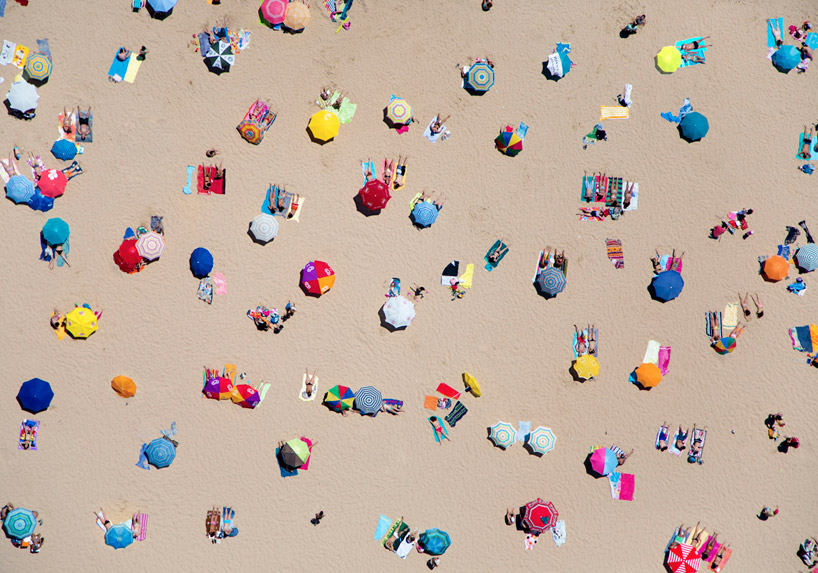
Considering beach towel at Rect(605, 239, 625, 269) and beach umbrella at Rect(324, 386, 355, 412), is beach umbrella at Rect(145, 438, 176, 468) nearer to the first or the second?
beach umbrella at Rect(324, 386, 355, 412)

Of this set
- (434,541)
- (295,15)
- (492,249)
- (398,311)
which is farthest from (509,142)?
(434,541)

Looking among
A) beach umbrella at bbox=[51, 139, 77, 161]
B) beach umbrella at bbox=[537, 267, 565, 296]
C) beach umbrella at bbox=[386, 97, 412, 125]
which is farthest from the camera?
beach umbrella at bbox=[537, 267, 565, 296]

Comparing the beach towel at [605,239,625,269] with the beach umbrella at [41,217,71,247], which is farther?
the beach towel at [605,239,625,269]

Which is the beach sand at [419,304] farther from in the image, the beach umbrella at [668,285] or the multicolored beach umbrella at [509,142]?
the beach umbrella at [668,285]

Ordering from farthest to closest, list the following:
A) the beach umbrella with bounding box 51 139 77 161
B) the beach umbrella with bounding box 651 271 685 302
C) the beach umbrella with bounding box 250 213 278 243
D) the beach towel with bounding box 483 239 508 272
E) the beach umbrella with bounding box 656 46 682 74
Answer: the beach towel with bounding box 483 239 508 272
the beach umbrella with bounding box 656 46 682 74
the beach umbrella with bounding box 651 271 685 302
the beach umbrella with bounding box 250 213 278 243
the beach umbrella with bounding box 51 139 77 161

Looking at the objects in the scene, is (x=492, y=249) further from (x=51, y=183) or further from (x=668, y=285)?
(x=51, y=183)

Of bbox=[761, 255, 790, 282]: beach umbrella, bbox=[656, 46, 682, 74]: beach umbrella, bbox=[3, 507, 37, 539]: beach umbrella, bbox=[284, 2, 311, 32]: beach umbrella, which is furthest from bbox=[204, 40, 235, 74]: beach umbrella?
bbox=[761, 255, 790, 282]: beach umbrella

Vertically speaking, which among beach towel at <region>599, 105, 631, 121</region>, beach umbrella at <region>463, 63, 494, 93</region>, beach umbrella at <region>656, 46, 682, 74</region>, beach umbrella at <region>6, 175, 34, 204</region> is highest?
beach umbrella at <region>656, 46, 682, 74</region>
